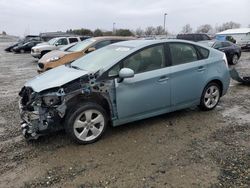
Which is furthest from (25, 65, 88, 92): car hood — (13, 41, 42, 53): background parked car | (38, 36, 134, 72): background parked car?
(13, 41, 42, 53): background parked car

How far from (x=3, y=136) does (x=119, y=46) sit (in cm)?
263

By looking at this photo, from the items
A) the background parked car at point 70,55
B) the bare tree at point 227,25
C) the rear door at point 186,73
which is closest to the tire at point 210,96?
the rear door at point 186,73

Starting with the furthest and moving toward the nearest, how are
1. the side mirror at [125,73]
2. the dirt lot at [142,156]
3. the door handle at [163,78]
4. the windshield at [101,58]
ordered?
the door handle at [163,78] < the windshield at [101,58] < the side mirror at [125,73] < the dirt lot at [142,156]

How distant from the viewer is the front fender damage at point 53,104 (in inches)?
163

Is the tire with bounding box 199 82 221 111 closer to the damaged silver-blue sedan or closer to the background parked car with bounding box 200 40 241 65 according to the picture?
the damaged silver-blue sedan

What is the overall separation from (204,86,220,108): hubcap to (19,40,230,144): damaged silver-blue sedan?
36 mm

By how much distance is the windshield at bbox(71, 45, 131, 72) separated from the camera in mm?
4751

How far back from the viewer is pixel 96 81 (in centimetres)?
437

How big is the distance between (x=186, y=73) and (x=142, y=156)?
207cm

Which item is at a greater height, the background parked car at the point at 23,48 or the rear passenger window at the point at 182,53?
the rear passenger window at the point at 182,53

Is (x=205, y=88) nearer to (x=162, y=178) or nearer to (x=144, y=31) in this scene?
(x=162, y=178)

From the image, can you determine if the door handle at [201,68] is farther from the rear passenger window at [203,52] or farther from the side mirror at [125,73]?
the side mirror at [125,73]

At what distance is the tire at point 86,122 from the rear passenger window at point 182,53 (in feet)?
5.87

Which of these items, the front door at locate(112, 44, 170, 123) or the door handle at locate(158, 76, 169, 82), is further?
the door handle at locate(158, 76, 169, 82)
